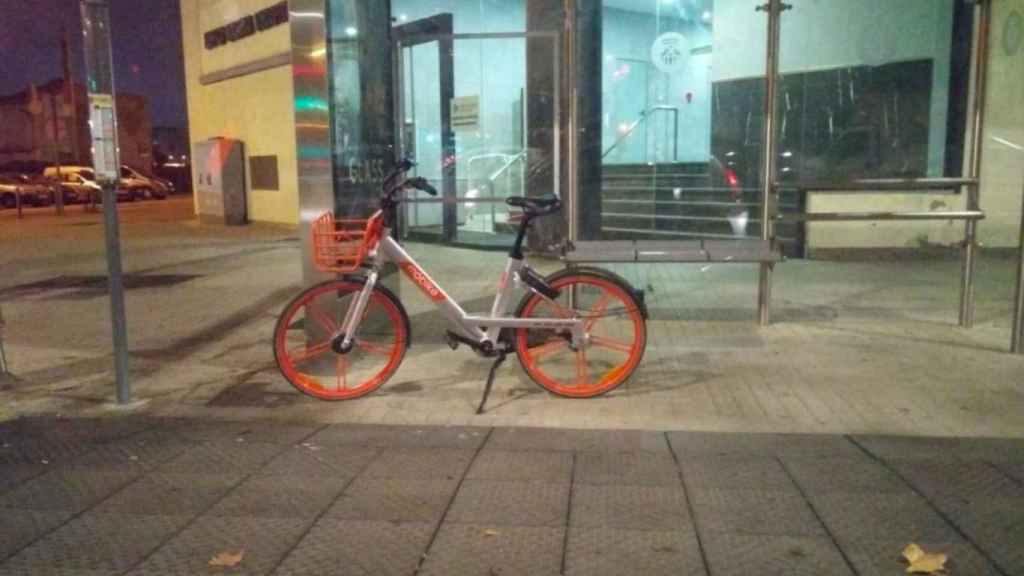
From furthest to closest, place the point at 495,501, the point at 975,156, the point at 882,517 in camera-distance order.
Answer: the point at 975,156 < the point at 495,501 < the point at 882,517

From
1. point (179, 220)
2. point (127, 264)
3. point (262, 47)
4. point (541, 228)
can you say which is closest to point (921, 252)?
point (541, 228)

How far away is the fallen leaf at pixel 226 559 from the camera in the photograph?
134 inches

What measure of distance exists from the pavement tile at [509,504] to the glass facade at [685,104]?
6.19m

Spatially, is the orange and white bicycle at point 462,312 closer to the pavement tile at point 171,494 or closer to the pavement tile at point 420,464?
the pavement tile at point 420,464

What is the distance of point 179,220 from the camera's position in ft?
77.4

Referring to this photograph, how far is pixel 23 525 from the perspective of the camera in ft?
12.5

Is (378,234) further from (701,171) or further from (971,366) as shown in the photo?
(701,171)

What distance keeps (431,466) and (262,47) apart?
17.1 m

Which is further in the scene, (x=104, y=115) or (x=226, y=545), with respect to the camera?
(x=104, y=115)

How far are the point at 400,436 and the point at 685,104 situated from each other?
8977 mm

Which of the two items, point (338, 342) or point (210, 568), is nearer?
point (210, 568)

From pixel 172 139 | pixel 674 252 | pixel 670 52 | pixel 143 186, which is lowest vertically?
pixel 143 186

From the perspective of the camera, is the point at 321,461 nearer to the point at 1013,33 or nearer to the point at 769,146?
the point at 769,146

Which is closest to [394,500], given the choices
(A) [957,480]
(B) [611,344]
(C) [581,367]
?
(C) [581,367]
